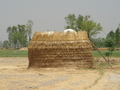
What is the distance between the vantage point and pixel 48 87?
9.73 m

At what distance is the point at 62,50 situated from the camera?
16156 millimetres

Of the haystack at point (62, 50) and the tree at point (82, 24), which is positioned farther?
the tree at point (82, 24)

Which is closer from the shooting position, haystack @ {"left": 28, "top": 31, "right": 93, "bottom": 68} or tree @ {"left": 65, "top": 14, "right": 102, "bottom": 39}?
haystack @ {"left": 28, "top": 31, "right": 93, "bottom": 68}

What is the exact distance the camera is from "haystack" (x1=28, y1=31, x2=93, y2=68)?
53.1 feet

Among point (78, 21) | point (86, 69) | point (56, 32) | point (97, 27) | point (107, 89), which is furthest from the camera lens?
point (78, 21)

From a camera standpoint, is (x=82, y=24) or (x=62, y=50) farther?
(x=82, y=24)

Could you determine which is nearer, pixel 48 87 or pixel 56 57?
pixel 48 87

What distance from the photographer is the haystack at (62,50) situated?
53.1ft

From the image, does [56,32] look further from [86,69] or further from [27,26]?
[27,26]

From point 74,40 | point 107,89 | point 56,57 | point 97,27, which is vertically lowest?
point 107,89

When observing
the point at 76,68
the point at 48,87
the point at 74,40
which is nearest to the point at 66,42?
the point at 74,40

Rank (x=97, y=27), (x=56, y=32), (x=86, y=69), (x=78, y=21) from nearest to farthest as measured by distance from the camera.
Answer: (x=86, y=69) < (x=56, y=32) < (x=97, y=27) < (x=78, y=21)

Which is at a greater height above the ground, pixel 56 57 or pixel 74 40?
pixel 74 40

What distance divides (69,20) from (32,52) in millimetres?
44301
